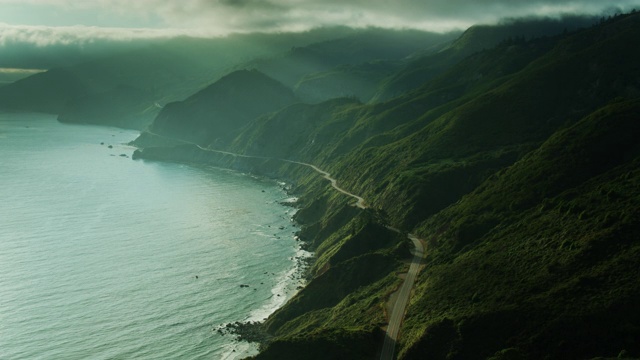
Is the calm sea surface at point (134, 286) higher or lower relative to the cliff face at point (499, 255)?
lower

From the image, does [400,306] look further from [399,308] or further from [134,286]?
[134,286]

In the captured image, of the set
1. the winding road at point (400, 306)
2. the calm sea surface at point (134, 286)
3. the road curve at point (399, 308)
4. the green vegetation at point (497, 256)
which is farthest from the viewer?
the calm sea surface at point (134, 286)

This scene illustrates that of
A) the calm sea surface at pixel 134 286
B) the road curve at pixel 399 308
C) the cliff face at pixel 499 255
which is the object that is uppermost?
the cliff face at pixel 499 255

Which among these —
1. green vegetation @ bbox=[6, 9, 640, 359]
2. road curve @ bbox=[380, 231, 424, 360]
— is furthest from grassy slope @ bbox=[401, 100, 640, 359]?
road curve @ bbox=[380, 231, 424, 360]

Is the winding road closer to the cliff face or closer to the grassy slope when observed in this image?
the cliff face

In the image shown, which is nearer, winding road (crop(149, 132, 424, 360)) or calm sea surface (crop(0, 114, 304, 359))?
winding road (crop(149, 132, 424, 360))

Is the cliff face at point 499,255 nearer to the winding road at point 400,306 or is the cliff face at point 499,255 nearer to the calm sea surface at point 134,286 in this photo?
the winding road at point 400,306

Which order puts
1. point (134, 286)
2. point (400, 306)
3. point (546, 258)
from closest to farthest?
point (546, 258)
point (400, 306)
point (134, 286)

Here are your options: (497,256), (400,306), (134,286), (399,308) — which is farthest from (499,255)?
(134,286)

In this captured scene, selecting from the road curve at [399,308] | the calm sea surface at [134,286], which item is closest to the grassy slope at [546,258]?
the road curve at [399,308]

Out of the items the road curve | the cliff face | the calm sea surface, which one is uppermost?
the cliff face

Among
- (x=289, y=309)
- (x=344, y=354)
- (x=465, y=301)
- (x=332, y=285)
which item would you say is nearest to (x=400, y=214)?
(x=332, y=285)
